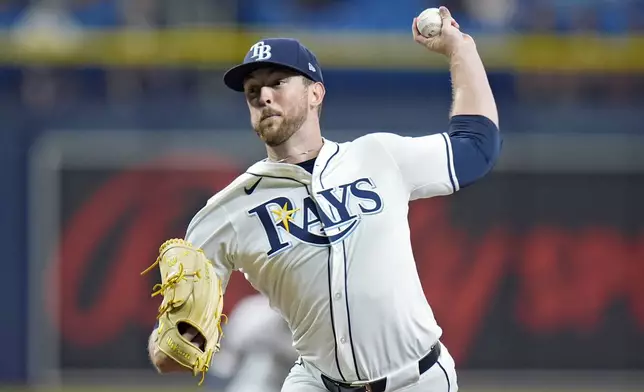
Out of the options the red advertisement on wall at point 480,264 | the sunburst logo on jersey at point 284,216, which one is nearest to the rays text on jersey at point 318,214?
the sunburst logo on jersey at point 284,216

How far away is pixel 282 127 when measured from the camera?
424 centimetres

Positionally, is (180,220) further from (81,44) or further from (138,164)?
(81,44)

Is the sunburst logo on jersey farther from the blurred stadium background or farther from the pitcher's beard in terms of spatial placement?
the blurred stadium background

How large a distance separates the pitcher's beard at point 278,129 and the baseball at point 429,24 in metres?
0.54

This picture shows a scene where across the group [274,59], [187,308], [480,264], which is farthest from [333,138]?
[187,308]

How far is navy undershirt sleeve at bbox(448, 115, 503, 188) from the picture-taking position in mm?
4297

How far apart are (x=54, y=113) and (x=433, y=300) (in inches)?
138

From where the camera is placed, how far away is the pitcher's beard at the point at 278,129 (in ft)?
13.8

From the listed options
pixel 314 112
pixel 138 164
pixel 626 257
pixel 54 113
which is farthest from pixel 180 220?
pixel 314 112

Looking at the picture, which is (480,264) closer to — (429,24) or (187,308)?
(429,24)

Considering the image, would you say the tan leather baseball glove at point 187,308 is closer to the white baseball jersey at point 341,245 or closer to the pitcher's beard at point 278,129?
the white baseball jersey at point 341,245

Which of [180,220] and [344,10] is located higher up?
[344,10]

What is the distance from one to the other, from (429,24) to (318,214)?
0.79 m

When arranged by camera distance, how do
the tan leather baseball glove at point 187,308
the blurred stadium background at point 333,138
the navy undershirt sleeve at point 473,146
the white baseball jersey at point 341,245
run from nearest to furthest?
1. the tan leather baseball glove at point 187,308
2. the white baseball jersey at point 341,245
3. the navy undershirt sleeve at point 473,146
4. the blurred stadium background at point 333,138
